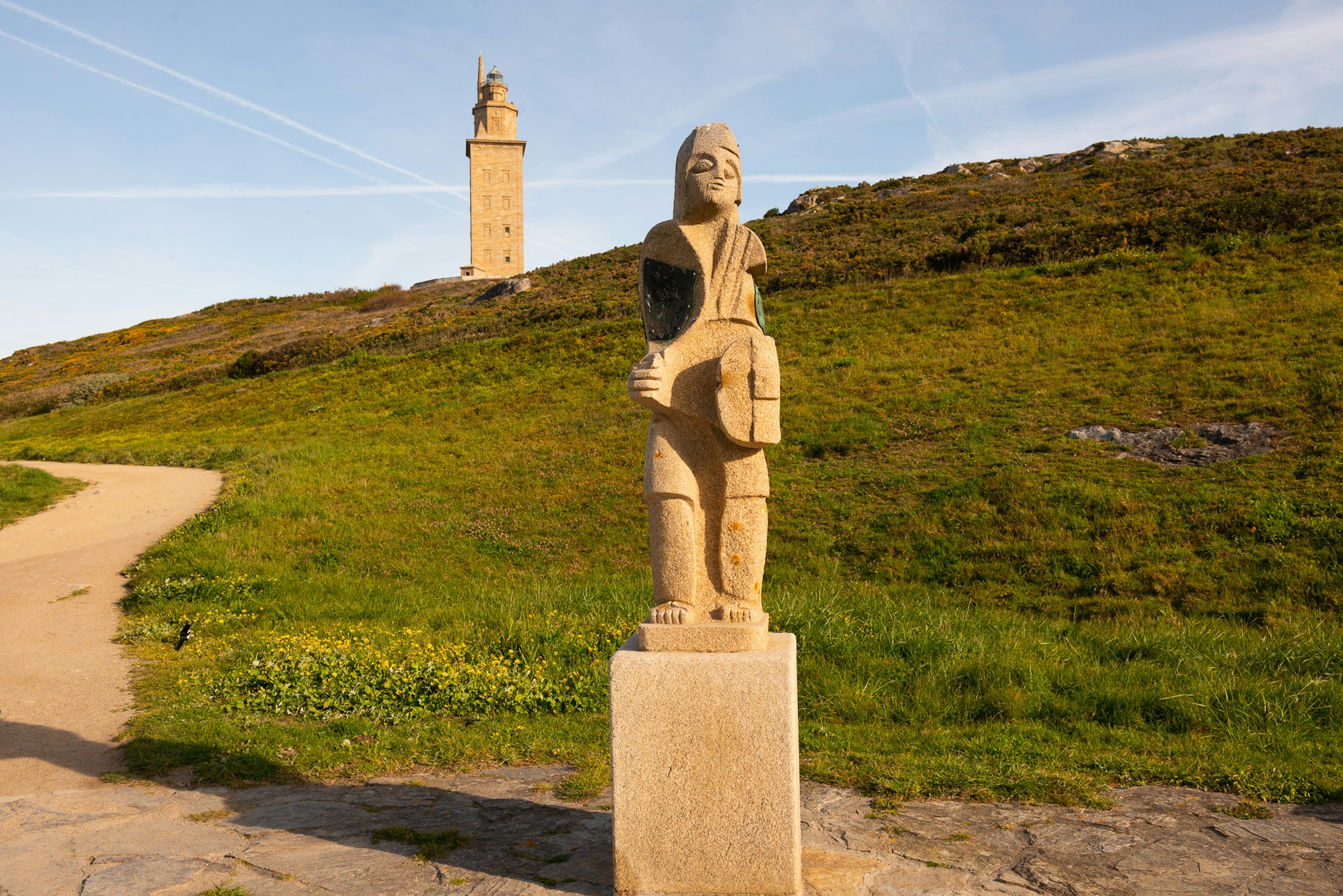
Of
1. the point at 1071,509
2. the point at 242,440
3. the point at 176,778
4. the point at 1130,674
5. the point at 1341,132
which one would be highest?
the point at 1341,132

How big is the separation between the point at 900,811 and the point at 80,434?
2763 centimetres

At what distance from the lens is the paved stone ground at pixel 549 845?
3.44 m

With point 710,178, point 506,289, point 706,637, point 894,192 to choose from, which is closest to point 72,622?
point 706,637

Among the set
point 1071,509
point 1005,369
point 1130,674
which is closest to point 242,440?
point 1005,369

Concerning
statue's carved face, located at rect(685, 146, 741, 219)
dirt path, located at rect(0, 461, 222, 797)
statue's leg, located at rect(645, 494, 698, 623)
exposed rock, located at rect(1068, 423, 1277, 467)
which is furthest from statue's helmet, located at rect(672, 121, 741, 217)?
exposed rock, located at rect(1068, 423, 1277, 467)

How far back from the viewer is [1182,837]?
385 cm

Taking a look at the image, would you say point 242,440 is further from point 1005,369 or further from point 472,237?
point 472,237

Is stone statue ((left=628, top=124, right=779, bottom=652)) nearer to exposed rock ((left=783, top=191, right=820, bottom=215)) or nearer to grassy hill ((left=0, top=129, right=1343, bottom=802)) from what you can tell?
grassy hill ((left=0, top=129, right=1343, bottom=802))

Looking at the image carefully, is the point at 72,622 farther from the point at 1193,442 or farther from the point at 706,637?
the point at 1193,442

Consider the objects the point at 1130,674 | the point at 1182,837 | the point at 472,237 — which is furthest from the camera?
the point at 472,237

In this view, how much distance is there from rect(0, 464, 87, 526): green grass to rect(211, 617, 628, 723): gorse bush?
8954 mm

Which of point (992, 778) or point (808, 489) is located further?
point (808, 489)

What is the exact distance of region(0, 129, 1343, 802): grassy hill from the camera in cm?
529

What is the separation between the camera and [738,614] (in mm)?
3572
